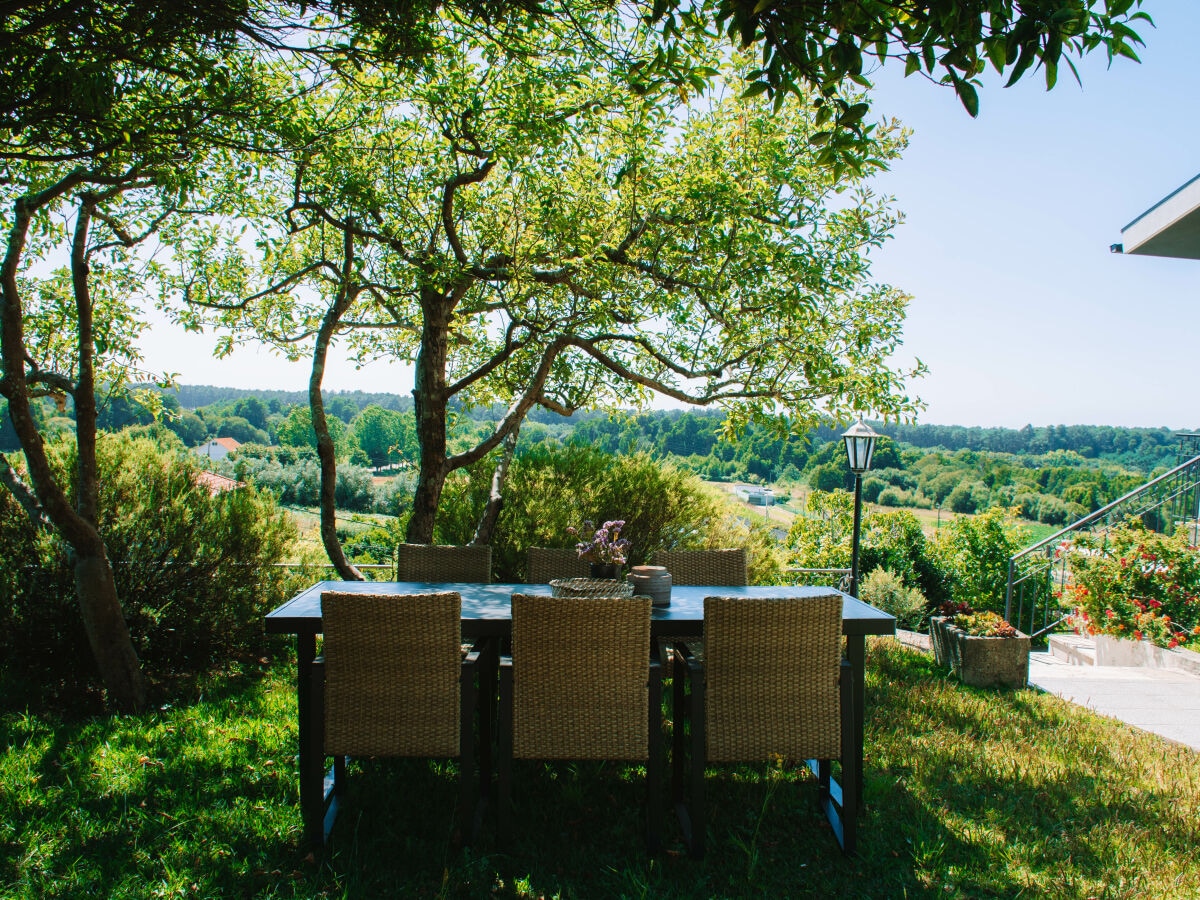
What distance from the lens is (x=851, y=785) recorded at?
9.11ft

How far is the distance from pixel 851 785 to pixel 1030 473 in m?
26.8

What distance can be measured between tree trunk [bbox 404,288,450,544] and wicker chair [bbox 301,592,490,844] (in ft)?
10.9

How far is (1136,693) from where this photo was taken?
521 cm

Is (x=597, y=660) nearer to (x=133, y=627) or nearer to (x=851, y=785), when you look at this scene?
(x=851, y=785)

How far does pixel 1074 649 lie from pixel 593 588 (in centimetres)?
552

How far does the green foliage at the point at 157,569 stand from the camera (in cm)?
498

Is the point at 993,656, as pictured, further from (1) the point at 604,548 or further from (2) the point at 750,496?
(2) the point at 750,496

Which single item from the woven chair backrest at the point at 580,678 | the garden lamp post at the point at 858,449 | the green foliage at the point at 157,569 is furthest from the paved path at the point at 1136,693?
the green foliage at the point at 157,569

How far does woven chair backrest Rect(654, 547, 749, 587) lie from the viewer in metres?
4.43

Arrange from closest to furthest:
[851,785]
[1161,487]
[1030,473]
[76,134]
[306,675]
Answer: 1. [851,785]
2. [306,675]
3. [76,134]
4. [1161,487]
5. [1030,473]

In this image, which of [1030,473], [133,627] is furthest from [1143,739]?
[1030,473]

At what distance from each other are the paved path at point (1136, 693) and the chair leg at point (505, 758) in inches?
142

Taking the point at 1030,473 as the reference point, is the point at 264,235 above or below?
above

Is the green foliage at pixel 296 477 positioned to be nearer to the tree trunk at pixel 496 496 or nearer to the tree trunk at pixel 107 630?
the tree trunk at pixel 496 496
